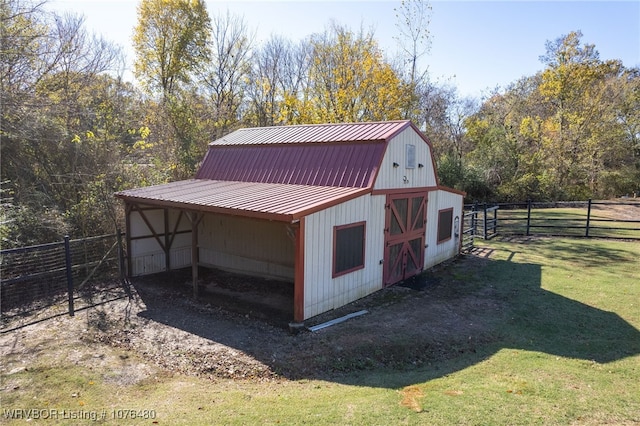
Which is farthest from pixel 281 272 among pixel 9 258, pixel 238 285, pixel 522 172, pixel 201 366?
pixel 522 172

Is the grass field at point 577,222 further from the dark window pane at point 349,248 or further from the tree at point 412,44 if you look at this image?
the dark window pane at point 349,248

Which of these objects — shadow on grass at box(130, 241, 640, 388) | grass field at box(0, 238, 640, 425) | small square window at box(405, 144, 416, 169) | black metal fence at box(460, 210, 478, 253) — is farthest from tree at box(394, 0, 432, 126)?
grass field at box(0, 238, 640, 425)

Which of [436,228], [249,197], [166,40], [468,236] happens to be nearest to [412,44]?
[468,236]

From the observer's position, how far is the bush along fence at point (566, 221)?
1655 cm

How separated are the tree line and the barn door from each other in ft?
27.1

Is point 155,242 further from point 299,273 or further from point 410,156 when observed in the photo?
point 410,156

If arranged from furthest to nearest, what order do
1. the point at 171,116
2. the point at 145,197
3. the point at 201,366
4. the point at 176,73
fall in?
1. the point at 176,73
2. the point at 171,116
3. the point at 145,197
4. the point at 201,366

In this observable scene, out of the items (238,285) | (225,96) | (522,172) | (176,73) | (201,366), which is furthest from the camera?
(522,172)

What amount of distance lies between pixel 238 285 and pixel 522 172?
80.7 ft

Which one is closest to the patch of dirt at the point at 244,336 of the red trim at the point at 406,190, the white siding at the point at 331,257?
the white siding at the point at 331,257

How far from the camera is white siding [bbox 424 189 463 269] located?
12039 millimetres

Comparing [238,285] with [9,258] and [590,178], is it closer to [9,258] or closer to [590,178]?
[9,258]

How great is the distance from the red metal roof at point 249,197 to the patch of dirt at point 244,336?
220cm

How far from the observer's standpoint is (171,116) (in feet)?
55.0
